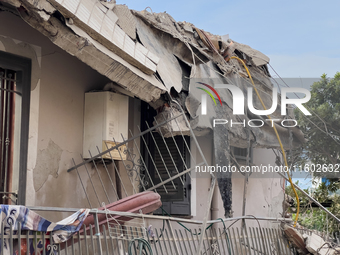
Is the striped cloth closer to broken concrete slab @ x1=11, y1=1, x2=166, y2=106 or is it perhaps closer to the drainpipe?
broken concrete slab @ x1=11, y1=1, x2=166, y2=106

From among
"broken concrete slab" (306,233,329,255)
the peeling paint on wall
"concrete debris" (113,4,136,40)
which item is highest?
"concrete debris" (113,4,136,40)

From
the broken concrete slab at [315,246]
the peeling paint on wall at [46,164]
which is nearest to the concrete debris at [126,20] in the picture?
the peeling paint on wall at [46,164]

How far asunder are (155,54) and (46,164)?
2027 mm

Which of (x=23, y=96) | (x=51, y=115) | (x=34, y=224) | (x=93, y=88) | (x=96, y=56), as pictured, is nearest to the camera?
(x=34, y=224)

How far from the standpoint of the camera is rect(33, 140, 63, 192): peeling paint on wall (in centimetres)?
521

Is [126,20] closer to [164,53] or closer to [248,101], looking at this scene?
[164,53]

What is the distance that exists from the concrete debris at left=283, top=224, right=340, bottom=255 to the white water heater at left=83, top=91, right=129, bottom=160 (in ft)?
10.8

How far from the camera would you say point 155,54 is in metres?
6.01

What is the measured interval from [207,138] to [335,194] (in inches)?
348

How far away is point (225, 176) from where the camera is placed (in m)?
7.35

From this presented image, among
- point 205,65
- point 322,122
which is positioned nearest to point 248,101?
point 205,65

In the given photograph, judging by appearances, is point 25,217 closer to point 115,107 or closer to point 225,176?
point 115,107

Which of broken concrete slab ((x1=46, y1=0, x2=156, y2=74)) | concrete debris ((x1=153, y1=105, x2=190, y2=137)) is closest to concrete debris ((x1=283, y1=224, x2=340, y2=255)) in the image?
concrete debris ((x1=153, y1=105, x2=190, y2=137))

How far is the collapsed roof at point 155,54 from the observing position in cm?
444
